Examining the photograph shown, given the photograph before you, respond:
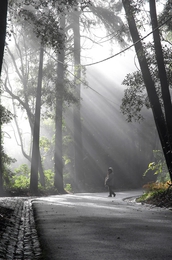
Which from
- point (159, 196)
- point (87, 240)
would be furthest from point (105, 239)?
point (159, 196)

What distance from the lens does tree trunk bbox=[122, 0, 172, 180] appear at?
43.5ft

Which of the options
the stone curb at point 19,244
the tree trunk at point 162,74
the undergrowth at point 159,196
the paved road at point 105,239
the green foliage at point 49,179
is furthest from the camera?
the green foliage at point 49,179

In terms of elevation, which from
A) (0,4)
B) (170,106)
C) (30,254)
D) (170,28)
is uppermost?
(170,28)

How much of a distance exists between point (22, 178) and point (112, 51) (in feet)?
36.7

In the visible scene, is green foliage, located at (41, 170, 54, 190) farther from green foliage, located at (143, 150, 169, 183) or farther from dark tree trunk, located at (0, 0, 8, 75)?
dark tree trunk, located at (0, 0, 8, 75)

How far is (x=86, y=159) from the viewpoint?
38562 mm

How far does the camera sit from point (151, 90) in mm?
13867

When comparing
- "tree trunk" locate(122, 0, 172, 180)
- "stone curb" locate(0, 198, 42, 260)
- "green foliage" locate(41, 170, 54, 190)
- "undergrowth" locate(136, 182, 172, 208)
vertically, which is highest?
"tree trunk" locate(122, 0, 172, 180)

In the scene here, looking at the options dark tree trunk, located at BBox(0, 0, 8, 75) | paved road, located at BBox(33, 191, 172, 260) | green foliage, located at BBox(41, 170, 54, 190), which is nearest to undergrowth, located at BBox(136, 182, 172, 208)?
paved road, located at BBox(33, 191, 172, 260)

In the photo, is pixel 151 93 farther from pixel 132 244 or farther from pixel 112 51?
pixel 112 51

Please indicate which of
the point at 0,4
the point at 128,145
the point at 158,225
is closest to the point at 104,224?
Answer: the point at 158,225

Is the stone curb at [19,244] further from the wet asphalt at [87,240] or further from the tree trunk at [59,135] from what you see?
the tree trunk at [59,135]

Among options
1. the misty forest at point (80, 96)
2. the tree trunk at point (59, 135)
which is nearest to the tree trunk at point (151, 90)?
the misty forest at point (80, 96)

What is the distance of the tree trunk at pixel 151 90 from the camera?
43.5 ft
